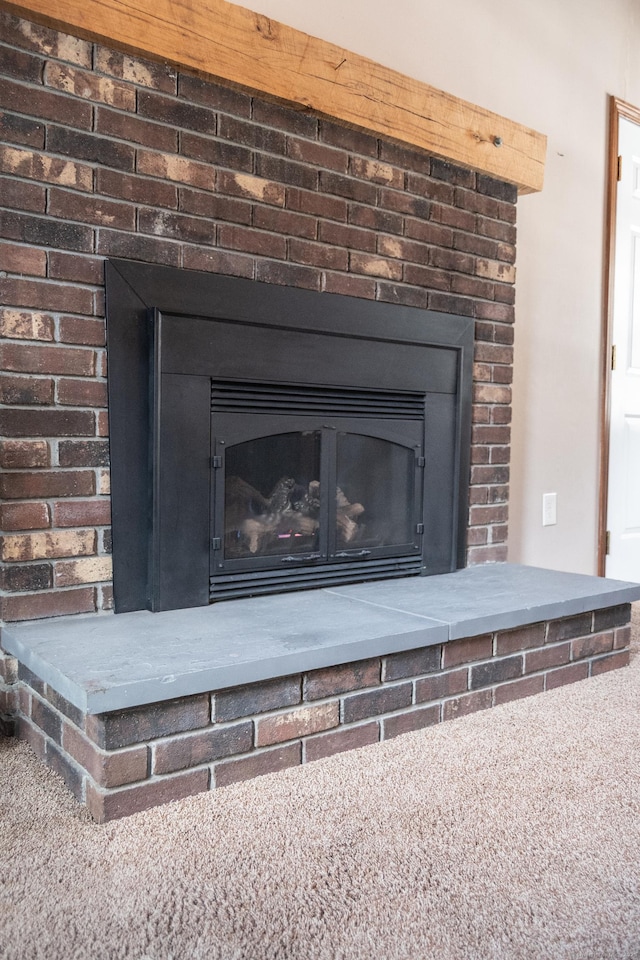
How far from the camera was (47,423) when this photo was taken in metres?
1.55

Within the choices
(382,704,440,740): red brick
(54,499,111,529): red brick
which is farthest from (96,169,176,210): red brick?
(382,704,440,740): red brick

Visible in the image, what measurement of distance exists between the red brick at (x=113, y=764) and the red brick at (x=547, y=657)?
1.02 meters

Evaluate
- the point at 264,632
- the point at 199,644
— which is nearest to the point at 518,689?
the point at 264,632

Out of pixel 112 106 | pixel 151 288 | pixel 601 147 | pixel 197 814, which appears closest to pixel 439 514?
pixel 151 288

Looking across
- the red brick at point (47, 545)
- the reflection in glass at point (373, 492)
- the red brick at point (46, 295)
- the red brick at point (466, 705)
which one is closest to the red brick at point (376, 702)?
the red brick at point (466, 705)

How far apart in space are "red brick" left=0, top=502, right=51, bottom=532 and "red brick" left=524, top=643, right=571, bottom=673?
118 centimetres

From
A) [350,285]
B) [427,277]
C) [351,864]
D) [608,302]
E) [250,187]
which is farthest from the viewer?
[608,302]

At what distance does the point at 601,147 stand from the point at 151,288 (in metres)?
2.22

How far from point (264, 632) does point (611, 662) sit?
1111 mm

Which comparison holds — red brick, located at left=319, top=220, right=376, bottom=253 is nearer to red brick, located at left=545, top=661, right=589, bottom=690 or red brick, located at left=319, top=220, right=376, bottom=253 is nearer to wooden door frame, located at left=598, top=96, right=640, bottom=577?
red brick, located at left=545, top=661, right=589, bottom=690

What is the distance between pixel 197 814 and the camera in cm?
Answer: 123

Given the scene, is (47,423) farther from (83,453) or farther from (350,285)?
(350,285)

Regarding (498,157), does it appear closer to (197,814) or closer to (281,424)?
(281,424)

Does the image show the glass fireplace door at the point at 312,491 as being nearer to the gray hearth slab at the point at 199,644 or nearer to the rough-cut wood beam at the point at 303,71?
the gray hearth slab at the point at 199,644
